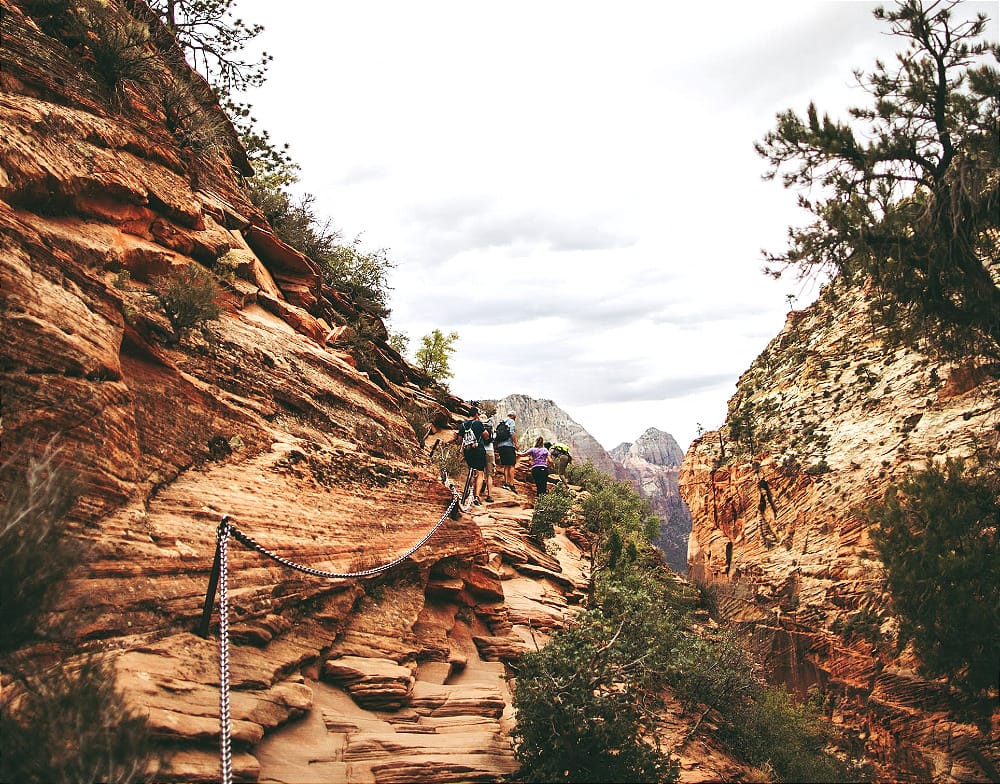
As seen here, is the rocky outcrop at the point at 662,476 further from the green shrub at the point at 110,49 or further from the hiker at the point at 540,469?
the green shrub at the point at 110,49

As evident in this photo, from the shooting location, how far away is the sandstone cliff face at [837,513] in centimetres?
1742

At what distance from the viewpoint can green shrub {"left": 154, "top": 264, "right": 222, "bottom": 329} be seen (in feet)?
23.8

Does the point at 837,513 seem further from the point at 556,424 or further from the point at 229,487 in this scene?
the point at 556,424

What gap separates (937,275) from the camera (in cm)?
990

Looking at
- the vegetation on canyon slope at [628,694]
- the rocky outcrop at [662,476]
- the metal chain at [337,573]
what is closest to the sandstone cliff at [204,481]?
the metal chain at [337,573]

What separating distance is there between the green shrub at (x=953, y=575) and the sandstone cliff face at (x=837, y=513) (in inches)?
67.9

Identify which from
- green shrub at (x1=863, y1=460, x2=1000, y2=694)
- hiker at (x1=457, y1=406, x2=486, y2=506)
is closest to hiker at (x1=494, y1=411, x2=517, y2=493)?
hiker at (x1=457, y1=406, x2=486, y2=506)

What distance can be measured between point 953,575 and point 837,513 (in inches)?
530

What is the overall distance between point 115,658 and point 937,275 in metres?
11.8

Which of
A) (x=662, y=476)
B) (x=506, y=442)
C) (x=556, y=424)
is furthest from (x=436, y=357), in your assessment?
(x=662, y=476)

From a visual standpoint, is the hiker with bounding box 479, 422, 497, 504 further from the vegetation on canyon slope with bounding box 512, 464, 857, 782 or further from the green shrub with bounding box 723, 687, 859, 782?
the green shrub with bounding box 723, 687, 859, 782

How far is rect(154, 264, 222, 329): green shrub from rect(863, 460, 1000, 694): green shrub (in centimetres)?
1304

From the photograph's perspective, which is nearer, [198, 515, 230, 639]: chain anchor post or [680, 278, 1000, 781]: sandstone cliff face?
[198, 515, 230, 639]: chain anchor post

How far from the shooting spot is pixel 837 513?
2384 cm
